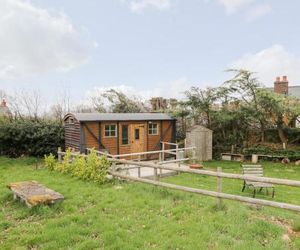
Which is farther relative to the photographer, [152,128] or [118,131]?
[152,128]

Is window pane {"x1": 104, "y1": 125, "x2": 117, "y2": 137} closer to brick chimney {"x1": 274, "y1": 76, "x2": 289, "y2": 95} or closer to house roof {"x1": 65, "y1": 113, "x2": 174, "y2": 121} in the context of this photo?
house roof {"x1": 65, "y1": 113, "x2": 174, "y2": 121}

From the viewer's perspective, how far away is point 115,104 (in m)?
23.3

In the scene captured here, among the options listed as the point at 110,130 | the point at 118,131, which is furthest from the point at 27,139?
the point at 118,131

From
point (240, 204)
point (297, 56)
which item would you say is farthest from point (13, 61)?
point (297, 56)

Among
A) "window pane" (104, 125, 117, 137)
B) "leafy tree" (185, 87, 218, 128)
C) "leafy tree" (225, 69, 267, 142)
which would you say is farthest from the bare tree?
"leafy tree" (225, 69, 267, 142)

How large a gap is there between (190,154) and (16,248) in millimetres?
12140

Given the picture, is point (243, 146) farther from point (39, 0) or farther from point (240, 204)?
point (39, 0)

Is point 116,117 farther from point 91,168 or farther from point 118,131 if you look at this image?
point 91,168

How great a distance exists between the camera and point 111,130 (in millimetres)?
15195

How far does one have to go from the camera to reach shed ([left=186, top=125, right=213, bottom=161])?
54.3 feet

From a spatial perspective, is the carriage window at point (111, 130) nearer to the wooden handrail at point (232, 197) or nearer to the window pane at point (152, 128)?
the window pane at point (152, 128)

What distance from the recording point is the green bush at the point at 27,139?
49.2 feet

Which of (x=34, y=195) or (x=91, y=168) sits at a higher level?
(x=91, y=168)

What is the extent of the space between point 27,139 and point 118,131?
16.1 feet
